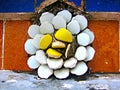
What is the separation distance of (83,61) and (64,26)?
8.5 inches

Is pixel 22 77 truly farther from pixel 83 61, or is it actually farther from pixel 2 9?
pixel 2 9

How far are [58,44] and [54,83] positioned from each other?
0.21 m

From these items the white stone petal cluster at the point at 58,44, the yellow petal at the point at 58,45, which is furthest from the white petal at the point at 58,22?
the yellow petal at the point at 58,45

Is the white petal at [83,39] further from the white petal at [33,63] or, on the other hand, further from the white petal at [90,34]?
the white petal at [33,63]

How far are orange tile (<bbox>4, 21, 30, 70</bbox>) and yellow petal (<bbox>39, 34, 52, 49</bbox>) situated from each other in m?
0.22

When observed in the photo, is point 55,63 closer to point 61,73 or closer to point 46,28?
point 61,73

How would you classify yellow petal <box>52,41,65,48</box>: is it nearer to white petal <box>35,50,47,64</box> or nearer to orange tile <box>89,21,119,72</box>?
white petal <box>35,50,47,64</box>

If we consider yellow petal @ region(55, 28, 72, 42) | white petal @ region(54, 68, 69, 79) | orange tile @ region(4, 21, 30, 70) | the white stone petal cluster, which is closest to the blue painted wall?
orange tile @ region(4, 21, 30, 70)

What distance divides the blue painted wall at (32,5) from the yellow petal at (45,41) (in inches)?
13.1

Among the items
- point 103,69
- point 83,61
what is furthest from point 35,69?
point 103,69

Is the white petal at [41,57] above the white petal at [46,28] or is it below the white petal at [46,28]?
below

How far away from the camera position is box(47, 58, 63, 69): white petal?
1800 mm

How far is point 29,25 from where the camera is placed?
2018 millimetres

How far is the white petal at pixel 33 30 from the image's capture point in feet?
6.26
